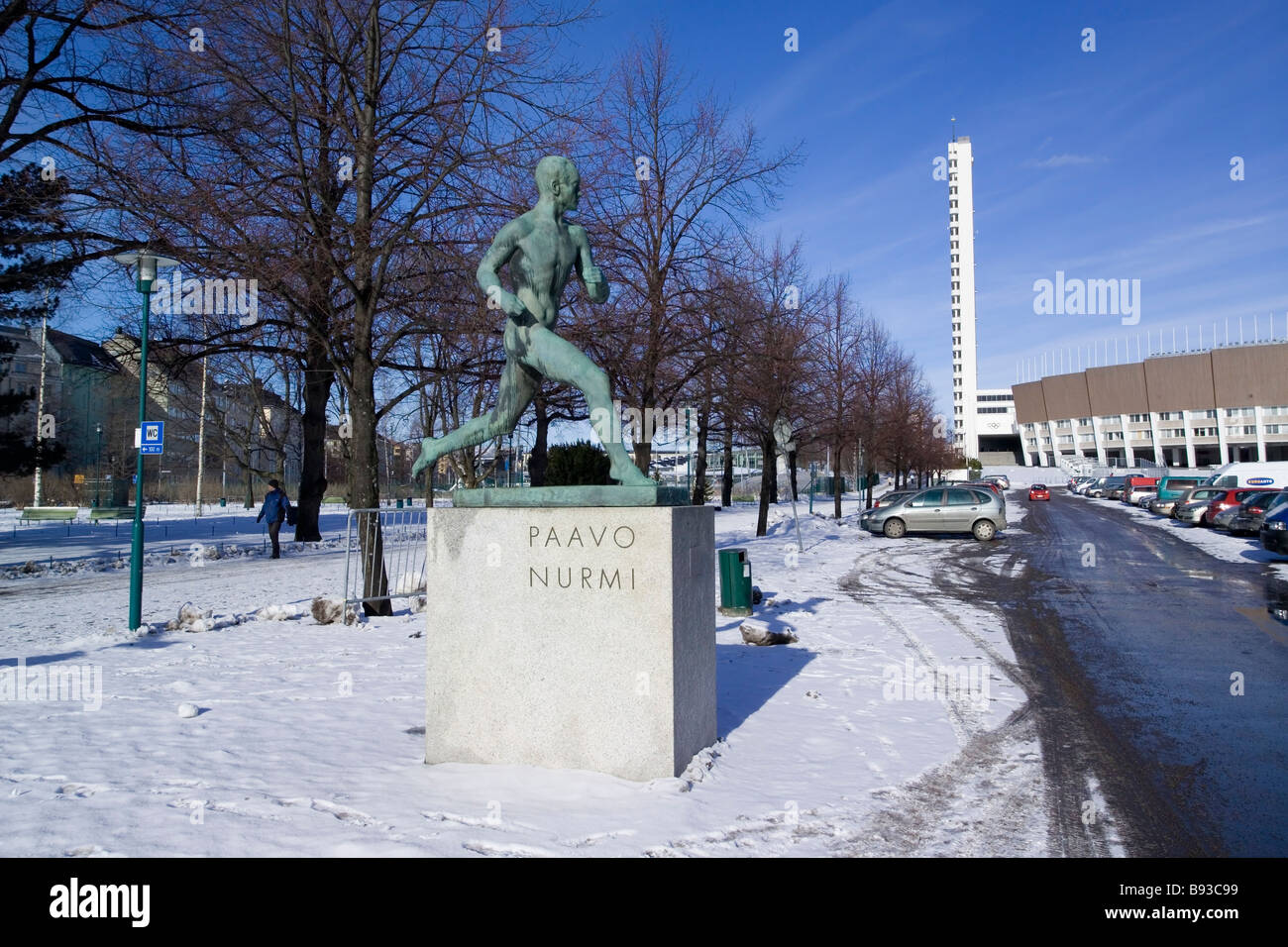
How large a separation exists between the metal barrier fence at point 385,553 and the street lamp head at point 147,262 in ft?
12.7

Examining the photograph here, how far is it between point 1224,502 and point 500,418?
32.9 metres

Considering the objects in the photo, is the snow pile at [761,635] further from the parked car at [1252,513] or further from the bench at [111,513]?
the bench at [111,513]

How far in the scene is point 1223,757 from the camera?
17.7 ft

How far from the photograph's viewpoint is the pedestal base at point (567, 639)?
4637 millimetres

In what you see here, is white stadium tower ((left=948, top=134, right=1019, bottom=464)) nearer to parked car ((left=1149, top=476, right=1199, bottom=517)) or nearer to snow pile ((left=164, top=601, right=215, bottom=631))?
parked car ((left=1149, top=476, right=1199, bottom=517))

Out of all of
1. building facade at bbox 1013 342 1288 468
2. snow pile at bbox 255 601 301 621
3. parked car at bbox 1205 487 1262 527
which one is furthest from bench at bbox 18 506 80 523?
building facade at bbox 1013 342 1288 468

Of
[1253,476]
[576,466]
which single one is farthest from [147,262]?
[1253,476]

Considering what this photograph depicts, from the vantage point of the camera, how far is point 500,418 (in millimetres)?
5453

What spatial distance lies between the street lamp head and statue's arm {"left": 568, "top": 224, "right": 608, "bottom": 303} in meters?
7.29

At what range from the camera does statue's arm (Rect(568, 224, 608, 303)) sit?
5.32 metres

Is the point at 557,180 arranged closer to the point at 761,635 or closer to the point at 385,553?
the point at 761,635
